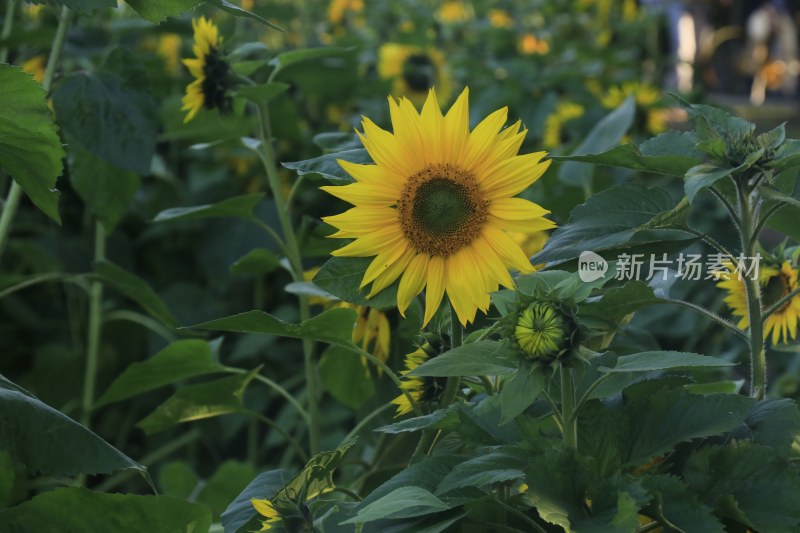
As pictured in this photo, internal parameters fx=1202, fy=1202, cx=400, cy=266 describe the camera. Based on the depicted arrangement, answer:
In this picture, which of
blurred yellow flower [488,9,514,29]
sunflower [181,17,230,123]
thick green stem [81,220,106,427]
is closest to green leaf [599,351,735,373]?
sunflower [181,17,230,123]

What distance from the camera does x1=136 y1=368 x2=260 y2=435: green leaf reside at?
0.88 m

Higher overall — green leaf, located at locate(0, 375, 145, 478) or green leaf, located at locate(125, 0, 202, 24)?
green leaf, located at locate(125, 0, 202, 24)

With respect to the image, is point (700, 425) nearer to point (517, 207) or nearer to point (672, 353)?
point (672, 353)

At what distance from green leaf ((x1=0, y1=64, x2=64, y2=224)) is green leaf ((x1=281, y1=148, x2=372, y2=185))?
0.14 m

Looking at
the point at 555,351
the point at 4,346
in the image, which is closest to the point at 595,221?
the point at 555,351

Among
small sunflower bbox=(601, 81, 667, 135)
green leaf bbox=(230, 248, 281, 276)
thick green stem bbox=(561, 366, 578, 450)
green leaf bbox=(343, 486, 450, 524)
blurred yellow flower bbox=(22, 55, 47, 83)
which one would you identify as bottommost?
green leaf bbox=(343, 486, 450, 524)

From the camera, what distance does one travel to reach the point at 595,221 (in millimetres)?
686

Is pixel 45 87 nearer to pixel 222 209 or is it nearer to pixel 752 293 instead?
pixel 222 209

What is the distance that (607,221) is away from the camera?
69 centimetres

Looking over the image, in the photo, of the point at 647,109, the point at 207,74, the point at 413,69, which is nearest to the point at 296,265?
the point at 207,74

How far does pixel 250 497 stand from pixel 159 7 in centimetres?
29

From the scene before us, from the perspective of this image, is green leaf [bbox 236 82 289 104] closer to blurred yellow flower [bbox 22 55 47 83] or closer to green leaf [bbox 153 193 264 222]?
green leaf [bbox 153 193 264 222]

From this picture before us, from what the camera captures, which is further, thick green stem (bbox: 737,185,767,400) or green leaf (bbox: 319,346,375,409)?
green leaf (bbox: 319,346,375,409)

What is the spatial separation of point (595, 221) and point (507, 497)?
17 centimetres
